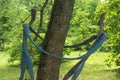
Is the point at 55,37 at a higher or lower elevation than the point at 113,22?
higher

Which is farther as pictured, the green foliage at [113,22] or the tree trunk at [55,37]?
the green foliage at [113,22]

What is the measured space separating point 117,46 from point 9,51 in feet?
30.6

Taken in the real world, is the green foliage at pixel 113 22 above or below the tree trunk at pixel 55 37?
below

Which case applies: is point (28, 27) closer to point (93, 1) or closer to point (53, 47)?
point (53, 47)

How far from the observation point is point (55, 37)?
5.87 m

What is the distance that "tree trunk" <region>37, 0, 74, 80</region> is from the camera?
231 inches

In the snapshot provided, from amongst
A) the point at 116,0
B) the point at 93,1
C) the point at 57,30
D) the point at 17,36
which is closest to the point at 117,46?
the point at 116,0

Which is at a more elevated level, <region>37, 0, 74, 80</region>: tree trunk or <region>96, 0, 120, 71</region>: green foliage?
<region>37, 0, 74, 80</region>: tree trunk

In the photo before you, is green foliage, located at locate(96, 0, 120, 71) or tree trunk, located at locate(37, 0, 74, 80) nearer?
tree trunk, located at locate(37, 0, 74, 80)

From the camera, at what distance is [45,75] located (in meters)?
5.92

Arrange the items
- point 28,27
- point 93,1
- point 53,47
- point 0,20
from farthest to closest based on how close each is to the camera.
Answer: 1. point 93,1
2. point 0,20
3. point 53,47
4. point 28,27

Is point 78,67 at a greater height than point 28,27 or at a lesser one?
lesser

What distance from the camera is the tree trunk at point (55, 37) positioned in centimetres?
588

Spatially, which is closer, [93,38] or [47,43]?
[93,38]
